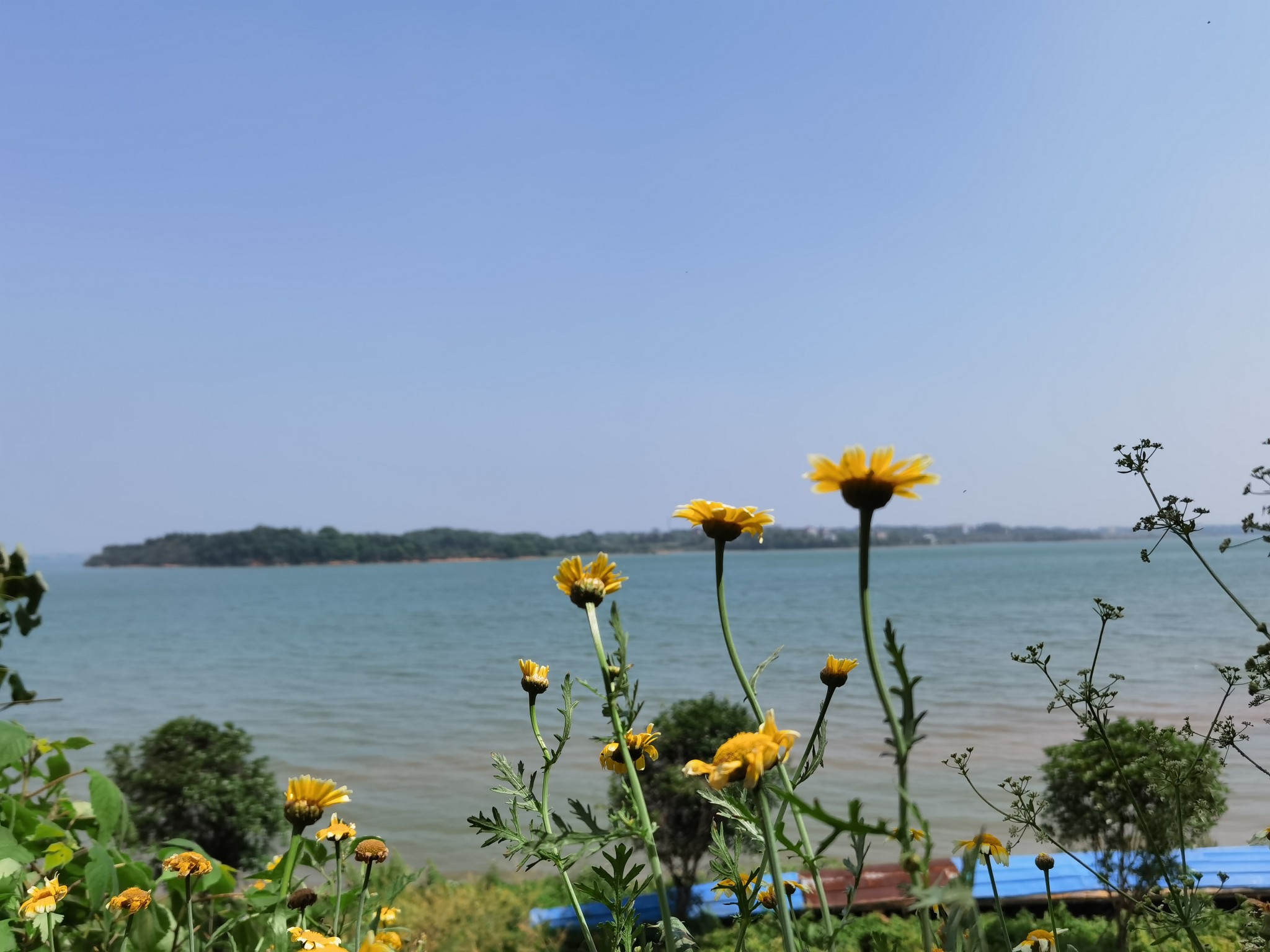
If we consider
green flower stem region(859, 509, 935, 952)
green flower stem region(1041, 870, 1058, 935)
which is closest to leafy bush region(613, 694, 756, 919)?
green flower stem region(1041, 870, 1058, 935)

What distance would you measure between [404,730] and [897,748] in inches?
530

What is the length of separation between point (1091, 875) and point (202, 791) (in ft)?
17.0

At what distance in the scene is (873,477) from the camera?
0.66m

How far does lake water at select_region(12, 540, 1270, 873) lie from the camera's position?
9.09 m

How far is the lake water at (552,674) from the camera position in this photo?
9086 millimetres

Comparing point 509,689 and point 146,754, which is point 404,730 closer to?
point 509,689

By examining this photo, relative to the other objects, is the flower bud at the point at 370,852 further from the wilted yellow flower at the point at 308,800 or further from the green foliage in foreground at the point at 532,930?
the green foliage in foreground at the point at 532,930

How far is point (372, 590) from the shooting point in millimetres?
67188

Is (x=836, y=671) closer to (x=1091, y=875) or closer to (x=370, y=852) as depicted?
(x=370, y=852)

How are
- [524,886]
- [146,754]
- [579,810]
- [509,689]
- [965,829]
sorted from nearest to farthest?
[579,810]
[146,754]
[524,886]
[965,829]
[509,689]

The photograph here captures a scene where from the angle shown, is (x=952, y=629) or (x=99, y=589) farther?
(x=99, y=589)

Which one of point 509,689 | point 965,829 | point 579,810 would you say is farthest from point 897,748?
point 509,689

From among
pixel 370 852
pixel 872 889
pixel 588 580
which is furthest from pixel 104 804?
pixel 872 889

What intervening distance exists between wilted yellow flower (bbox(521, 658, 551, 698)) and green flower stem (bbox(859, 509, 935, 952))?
0.63 meters
